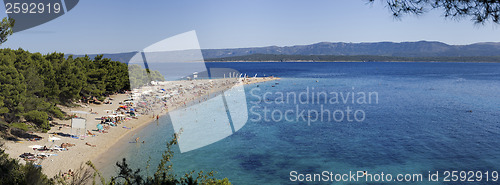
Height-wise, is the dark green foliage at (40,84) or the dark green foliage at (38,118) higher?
the dark green foliage at (40,84)

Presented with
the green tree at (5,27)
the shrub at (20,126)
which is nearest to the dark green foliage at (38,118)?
the shrub at (20,126)

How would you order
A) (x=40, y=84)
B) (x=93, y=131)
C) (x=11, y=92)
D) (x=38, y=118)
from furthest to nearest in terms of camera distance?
(x=93, y=131)
(x=40, y=84)
(x=38, y=118)
(x=11, y=92)

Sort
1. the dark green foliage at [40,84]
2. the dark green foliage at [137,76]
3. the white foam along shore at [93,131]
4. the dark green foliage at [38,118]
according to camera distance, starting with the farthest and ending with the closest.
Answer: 1. the dark green foliage at [137,76]
2. the dark green foliage at [40,84]
3. the dark green foliage at [38,118]
4. the white foam along shore at [93,131]

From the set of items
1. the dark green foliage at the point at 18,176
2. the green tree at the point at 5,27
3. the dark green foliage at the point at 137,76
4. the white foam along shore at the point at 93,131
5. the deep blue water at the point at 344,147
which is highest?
the green tree at the point at 5,27

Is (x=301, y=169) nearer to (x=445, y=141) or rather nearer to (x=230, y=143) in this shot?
(x=230, y=143)

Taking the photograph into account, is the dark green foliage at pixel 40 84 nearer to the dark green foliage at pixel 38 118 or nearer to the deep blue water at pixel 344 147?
the dark green foliage at pixel 38 118

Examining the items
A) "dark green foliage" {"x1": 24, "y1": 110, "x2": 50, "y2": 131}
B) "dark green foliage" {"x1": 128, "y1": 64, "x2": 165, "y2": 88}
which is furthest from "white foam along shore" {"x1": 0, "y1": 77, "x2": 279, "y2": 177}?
"dark green foliage" {"x1": 128, "y1": 64, "x2": 165, "y2": 88}

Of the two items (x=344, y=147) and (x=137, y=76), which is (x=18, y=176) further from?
(x=137, y=76)

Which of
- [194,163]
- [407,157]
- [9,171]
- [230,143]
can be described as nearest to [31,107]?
[194,163]

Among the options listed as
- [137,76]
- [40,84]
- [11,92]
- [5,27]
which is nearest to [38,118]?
[11,92]
